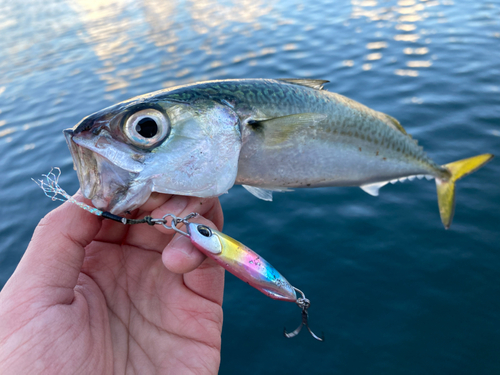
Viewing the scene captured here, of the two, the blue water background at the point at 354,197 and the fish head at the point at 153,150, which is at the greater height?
the fish head at the point at 153,150

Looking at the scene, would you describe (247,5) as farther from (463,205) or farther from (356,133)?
(356,133)

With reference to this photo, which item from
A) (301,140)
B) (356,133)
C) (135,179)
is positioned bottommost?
(356,133)

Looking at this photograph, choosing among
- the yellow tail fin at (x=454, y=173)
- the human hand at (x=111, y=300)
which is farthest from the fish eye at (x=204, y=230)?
the yellow tail fin at (x=454, y=173)

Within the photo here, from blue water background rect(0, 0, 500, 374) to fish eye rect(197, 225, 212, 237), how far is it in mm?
2348

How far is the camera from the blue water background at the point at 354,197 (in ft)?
12.1

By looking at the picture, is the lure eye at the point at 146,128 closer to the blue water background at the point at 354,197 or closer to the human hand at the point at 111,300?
the human hand at the point at 111,300

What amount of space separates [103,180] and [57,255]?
0.64m

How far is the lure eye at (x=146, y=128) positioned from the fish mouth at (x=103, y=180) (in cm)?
18

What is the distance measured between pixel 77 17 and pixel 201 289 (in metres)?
28.1

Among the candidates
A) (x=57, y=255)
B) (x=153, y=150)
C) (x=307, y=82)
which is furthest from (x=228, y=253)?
(x=307, y=82)

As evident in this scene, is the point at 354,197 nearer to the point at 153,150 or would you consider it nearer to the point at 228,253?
the point at 228,253

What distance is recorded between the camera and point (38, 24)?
23.7 meters

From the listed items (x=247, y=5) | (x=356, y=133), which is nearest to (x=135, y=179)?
(x=356, y=133)

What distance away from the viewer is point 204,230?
2041 millimetres
